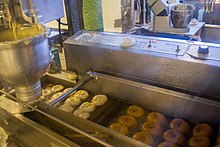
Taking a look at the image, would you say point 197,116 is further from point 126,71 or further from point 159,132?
point 126,71

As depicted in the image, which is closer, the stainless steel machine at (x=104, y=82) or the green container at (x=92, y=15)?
the stainless steel machine at (x=104, y=82)

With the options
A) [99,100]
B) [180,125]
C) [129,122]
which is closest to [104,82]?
[99,100]

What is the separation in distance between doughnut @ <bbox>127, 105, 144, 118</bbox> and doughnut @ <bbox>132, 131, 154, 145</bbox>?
0.54 feet

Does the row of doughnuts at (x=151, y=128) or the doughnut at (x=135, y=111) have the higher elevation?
the doughnut at (x=135, y=111)

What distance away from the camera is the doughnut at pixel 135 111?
1.41m

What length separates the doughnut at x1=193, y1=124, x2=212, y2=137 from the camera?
1.19 metres

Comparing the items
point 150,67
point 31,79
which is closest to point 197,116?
point 150,67

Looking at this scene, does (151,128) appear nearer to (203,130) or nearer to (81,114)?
(203,130)

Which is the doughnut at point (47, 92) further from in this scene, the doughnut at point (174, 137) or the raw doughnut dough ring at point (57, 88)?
the doughnut at point (174, 137)

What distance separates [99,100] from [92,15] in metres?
0.92

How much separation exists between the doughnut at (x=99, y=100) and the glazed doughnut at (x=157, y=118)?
0.34 m

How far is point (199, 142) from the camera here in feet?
3.74

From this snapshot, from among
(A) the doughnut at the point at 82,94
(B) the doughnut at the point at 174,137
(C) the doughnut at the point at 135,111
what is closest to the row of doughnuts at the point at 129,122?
(C) the doughnut at the point at 135,111

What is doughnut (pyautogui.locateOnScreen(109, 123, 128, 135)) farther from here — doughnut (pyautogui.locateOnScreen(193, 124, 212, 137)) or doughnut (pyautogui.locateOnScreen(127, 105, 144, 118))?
doughnut (pyautogui.locateOnScreen(193, 124, 212, 137))
